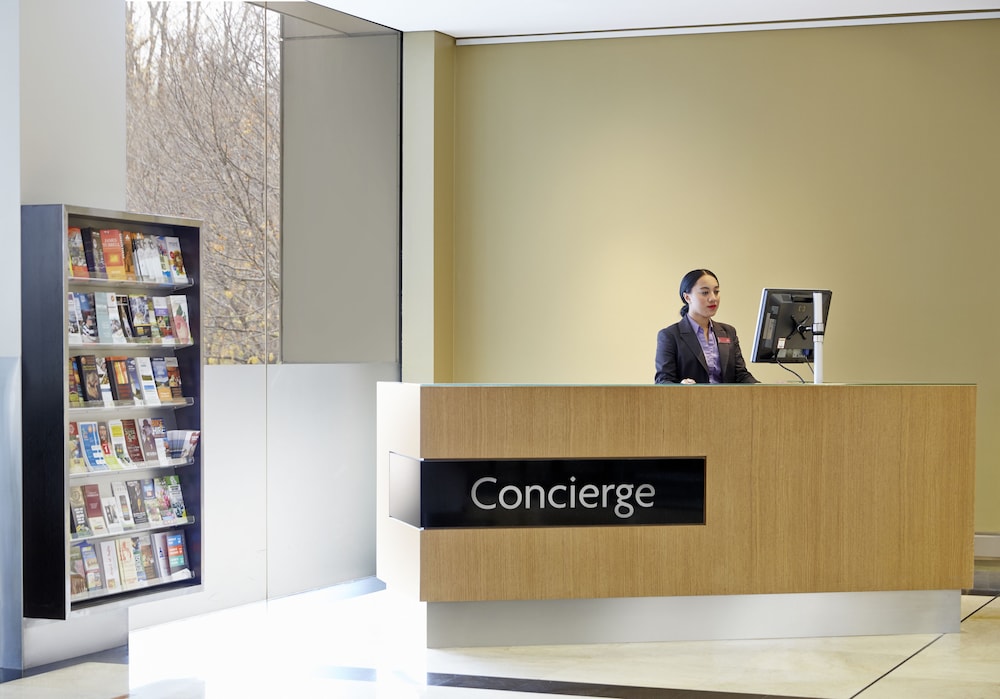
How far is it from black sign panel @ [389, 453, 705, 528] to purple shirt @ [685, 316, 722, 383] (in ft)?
2.58

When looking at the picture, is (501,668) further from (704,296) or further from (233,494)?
(704,296)

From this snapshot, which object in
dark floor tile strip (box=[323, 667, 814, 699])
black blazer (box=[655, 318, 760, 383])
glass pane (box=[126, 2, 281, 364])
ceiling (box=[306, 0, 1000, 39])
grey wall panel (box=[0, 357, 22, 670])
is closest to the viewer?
dark floor tile strip (box=[323, 667, 814, 699])

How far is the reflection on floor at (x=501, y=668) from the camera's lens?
4.51 m

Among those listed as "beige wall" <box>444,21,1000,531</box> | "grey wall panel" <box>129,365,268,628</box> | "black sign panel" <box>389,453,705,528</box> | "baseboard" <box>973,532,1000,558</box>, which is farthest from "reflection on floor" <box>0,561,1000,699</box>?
"beige wall" <box>444,21,1000,531</box>

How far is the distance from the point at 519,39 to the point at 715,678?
4.49 m

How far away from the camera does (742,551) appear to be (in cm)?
527

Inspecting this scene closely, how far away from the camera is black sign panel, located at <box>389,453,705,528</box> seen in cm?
512

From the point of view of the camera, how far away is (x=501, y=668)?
4.83 m

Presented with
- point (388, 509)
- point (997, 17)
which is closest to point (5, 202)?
point (388, 509)

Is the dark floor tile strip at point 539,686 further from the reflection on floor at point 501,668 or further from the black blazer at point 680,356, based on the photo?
the black blazer at point 680,356

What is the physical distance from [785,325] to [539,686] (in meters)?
2.21

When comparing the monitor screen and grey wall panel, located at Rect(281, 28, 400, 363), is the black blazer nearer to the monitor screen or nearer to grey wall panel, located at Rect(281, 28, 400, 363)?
the monitor screen

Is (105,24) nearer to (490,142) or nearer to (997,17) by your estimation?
(490,142)

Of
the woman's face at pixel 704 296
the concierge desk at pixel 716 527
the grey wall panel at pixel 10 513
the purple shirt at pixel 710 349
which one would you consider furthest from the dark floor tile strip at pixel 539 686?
the woman's face at pixel 704 296
